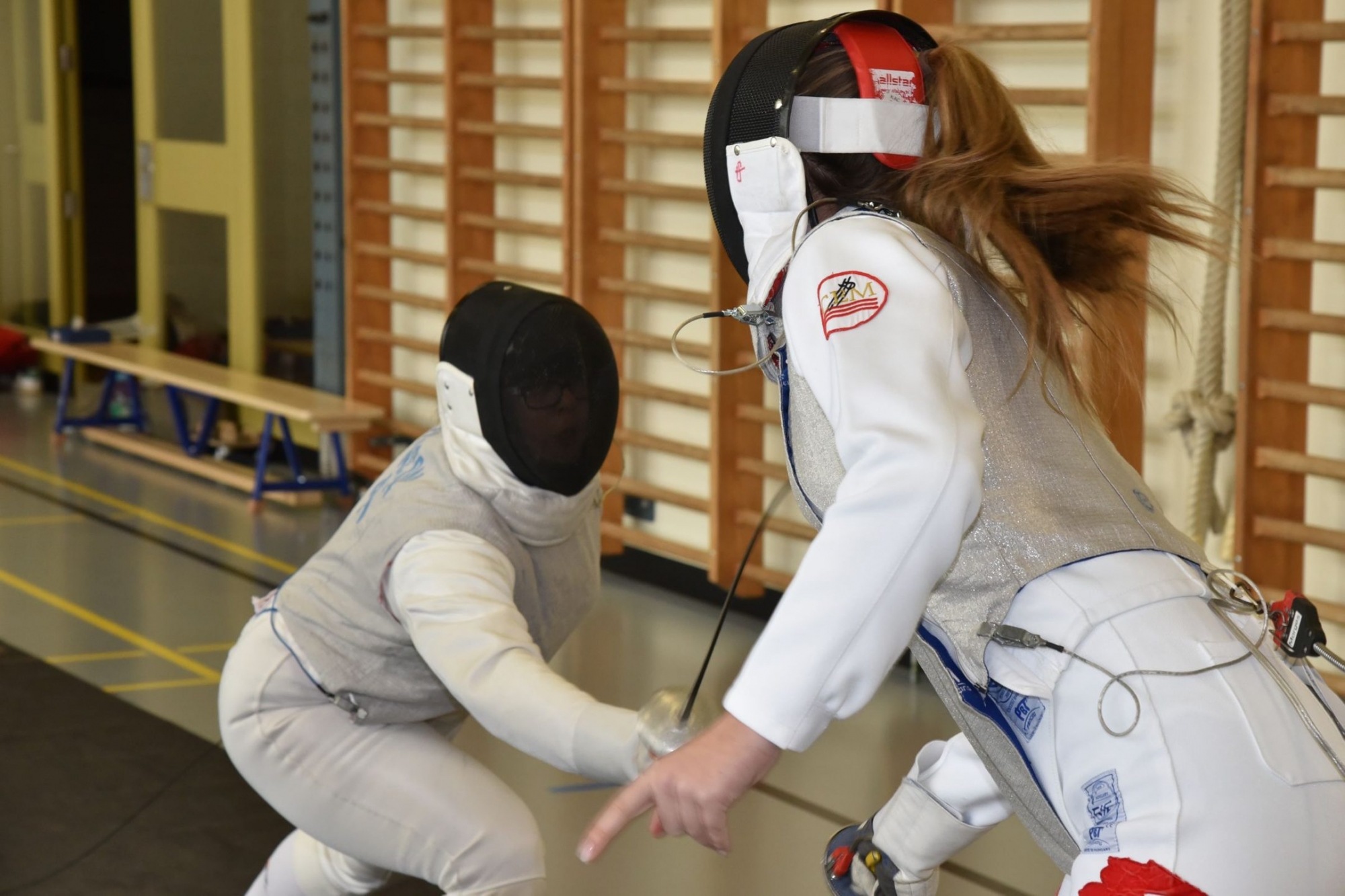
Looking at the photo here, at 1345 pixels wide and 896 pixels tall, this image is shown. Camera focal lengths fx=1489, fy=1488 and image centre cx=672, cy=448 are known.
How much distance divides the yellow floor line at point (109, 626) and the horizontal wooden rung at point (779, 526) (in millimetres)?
1543

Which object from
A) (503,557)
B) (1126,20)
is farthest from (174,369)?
Answer: (503,557)

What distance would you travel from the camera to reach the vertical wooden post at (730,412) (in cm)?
420

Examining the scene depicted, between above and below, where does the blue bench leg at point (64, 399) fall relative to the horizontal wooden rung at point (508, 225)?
below

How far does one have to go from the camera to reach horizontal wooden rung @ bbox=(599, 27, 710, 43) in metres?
A: 4.40

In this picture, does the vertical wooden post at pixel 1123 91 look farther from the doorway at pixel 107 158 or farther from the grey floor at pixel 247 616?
the doorway at pixel 107 158

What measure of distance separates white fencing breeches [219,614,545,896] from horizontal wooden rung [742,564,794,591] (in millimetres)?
2320

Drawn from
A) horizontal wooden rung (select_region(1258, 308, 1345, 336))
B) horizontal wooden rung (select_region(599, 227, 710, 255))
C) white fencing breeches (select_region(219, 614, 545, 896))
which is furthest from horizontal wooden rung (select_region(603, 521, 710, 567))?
white fencing breeches (select_region(219, 614, 545, 896))

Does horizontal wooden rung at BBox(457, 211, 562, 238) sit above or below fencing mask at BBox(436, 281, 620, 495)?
above

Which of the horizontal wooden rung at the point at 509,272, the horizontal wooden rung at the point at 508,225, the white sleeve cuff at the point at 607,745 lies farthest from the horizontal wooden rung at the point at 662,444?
the white sleeve cuff at the point at 607,745

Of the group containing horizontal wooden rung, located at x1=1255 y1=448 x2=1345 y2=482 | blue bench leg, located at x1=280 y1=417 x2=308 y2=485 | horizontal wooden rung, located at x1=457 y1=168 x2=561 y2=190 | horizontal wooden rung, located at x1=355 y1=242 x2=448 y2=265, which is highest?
horizontal wooden rung, located at x1=457 y1=168 x2=561 y2=190

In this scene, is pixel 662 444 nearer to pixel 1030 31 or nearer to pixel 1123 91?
pixel 1030 31

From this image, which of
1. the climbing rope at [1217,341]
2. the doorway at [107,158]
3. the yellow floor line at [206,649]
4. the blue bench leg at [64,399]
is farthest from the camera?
the doorway at [107,158]

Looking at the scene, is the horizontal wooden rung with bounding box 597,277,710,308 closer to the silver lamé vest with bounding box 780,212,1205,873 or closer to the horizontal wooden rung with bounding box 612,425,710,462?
the horizontal wooden rung with bounding box 612,425,710,462

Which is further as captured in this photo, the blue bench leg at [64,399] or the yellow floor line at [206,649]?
the blue bench leg at [64,399]
